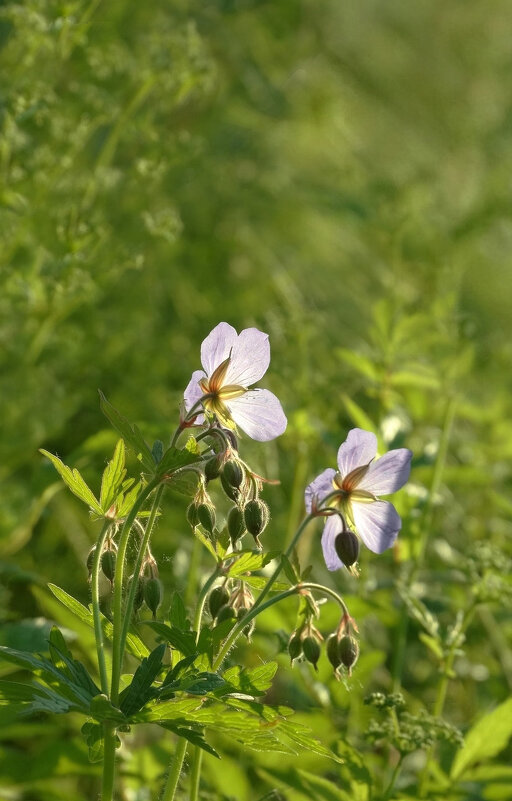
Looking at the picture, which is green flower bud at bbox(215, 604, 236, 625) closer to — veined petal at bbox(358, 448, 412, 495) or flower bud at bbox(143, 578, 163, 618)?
flower bud at bbox(143, 578, 163, 618)

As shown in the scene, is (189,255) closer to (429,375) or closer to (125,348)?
(125,348)

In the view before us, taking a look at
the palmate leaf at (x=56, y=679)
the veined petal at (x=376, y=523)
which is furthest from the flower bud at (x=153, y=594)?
the veined petal at (x=376, y=523)

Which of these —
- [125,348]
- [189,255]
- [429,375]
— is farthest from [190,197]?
[429,375]

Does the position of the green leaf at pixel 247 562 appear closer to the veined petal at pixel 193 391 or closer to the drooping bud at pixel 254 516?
the drooping bud at pixel 254 516

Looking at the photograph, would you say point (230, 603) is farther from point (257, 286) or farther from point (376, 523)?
point (257, 286)

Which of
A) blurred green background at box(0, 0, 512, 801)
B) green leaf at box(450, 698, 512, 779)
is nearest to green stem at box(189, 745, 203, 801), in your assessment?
blurred green background at box(0, 0, 512, 801)

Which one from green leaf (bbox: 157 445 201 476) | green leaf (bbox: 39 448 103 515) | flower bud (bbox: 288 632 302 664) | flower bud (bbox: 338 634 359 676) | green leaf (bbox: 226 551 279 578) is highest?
green leaf (bbox: 157 445 201 476)

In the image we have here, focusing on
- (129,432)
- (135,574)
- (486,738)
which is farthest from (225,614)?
(486,738)
